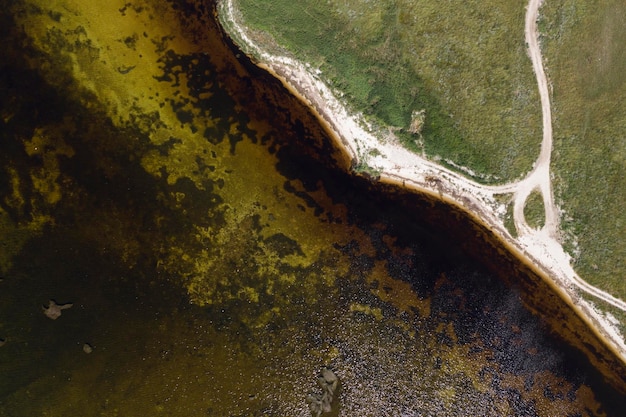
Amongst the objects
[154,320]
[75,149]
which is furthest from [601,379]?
[75,149]

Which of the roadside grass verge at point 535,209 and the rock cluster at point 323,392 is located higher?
the roadside grass verge at point 535,209

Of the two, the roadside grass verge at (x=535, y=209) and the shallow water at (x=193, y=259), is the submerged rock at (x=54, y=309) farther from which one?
the roadside grass verge at (x=535, y=209)

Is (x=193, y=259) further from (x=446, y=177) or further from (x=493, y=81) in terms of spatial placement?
(x=493, y=81)

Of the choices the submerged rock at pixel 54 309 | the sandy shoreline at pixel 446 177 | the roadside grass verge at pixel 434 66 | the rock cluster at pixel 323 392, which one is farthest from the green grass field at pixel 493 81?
the submerged rock at pixel 54 309

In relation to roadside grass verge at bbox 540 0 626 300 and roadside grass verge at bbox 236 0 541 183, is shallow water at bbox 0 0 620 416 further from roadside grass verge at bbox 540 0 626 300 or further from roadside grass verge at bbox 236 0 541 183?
roadside grass verge at bbox 540 0 626 300

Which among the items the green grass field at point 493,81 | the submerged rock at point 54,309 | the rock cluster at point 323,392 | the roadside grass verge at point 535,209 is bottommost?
the submerged rock at point 54,309

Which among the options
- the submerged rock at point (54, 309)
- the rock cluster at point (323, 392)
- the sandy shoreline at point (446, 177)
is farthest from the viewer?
the rock cluster at point (323, 392)

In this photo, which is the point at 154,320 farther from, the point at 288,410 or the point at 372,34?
the point at 372,34
